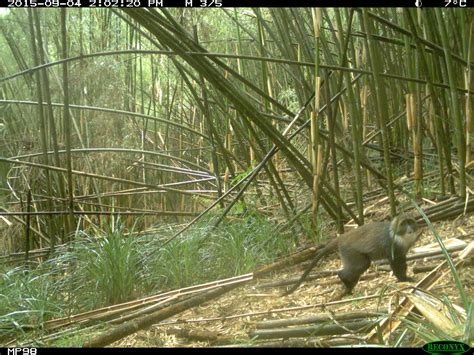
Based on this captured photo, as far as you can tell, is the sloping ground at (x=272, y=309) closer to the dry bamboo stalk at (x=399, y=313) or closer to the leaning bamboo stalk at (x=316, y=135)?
the dry bamboo stalk at (x=399, y=313)

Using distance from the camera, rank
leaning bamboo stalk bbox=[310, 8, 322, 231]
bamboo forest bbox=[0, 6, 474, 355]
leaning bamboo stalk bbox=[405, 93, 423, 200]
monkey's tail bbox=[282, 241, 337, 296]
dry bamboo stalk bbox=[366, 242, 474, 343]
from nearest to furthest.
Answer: dry bamboo stalk bbox=[366, 242, 474, 343], bamboo forest bbox=[0, 6, 474, 355], monkey's tail bbox=[282, 241, 337, 296], leaning bamboo stalk bbox=[310, 8, 322, 231], leaning bamboo stalk bbox=[405, 93, 423, 200]

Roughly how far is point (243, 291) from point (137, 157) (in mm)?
2270

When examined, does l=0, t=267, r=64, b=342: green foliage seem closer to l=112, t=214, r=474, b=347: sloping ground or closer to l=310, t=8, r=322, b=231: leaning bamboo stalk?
l=112, t=214, r=474, b=347: sloping ground

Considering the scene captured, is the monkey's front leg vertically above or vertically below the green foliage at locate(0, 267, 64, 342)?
above

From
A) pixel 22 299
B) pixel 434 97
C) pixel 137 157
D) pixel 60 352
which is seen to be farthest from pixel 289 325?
pixel 137 157

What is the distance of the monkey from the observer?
5.60ft

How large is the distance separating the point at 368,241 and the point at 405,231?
5.2 inches

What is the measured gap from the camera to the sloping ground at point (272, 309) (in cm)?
134

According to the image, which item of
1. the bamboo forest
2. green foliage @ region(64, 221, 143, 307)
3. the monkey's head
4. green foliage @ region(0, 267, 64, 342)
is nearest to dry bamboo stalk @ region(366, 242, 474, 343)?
the bamboo forest

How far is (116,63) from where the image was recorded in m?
3.35

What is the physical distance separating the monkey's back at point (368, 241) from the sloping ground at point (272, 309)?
96 mm

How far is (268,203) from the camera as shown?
2770 millimetres

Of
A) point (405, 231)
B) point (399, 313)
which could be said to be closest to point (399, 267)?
point (405, 231)

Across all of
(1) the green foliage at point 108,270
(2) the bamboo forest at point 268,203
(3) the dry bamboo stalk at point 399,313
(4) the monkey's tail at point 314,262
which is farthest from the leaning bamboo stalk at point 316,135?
(1) the green foliage at point 108,270
